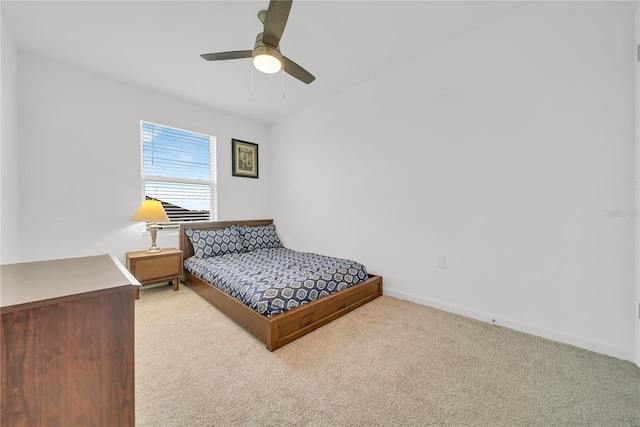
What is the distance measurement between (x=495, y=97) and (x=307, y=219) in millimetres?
2685

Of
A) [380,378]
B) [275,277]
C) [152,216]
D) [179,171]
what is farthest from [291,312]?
[179,171]

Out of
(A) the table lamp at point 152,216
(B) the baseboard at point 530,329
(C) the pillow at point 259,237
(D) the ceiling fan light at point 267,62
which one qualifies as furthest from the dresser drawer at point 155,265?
(B) the baseboard at point 530,329

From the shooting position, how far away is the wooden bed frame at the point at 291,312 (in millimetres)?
1856

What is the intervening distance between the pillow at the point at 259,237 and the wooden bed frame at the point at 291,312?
961mm

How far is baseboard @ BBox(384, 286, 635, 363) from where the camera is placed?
1675mm

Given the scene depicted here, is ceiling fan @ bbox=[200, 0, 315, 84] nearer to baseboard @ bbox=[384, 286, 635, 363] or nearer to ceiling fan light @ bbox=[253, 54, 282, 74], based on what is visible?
ceiling fan light @ bbox=[253, 54, 282, 74]

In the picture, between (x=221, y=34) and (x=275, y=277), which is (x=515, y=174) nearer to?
(x=275, y=277)

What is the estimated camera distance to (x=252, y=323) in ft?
6.51

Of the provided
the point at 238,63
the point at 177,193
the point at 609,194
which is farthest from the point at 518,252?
the point at 177,193

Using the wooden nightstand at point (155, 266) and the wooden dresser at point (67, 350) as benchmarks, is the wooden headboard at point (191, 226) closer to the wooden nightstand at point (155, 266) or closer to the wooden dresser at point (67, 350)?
the wooden nightstand at point (155, 266)

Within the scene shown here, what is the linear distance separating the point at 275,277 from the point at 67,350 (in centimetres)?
163

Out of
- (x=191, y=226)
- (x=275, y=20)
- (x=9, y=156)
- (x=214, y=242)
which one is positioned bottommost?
(x=214, y=242)

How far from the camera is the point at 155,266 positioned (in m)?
2.88

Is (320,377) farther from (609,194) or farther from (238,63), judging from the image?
(238,63)
